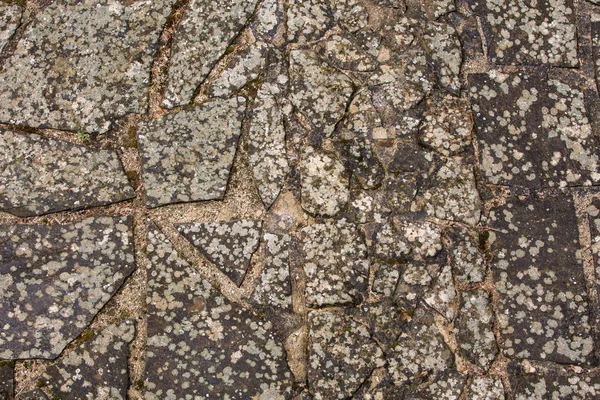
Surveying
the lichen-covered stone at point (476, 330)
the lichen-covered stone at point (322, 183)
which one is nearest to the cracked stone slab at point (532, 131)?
the lichen-covered stone at point (476, 330)

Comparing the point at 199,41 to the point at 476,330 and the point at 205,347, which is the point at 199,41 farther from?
the point at 476,330

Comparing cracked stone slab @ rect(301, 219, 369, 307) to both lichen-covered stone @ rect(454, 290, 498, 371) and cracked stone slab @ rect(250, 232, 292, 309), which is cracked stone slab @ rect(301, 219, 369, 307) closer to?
cracked stone slab @ rect(250, 232, 292, 309)

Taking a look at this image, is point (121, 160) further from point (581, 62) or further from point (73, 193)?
point (581, 62)

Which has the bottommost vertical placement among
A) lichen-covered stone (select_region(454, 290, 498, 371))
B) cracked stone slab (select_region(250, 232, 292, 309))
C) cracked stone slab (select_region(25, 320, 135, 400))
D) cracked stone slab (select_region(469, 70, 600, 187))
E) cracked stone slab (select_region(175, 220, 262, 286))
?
cracked stone slab (select_region(25, 320, 135, 400))

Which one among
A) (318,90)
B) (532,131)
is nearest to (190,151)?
(318,90)

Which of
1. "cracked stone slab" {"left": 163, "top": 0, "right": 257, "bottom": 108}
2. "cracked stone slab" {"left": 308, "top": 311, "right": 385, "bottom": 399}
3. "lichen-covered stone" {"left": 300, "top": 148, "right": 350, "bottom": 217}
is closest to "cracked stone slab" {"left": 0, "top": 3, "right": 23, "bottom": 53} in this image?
"cracked stone slab" {"left": 163, "top": 0, "right": 257, "bottom": 108}

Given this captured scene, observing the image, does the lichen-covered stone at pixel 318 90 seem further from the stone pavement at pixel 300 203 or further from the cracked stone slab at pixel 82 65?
the cracked stone slab at pixel 82 65
